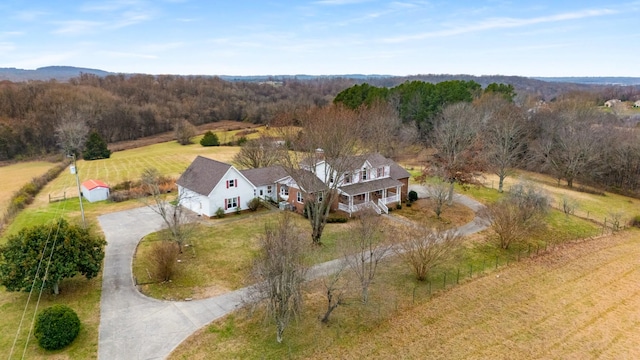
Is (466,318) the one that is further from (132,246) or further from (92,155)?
(92,155)

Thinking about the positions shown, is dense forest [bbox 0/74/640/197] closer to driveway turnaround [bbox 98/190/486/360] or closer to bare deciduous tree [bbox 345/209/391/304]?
bare deciduous tree [bbox 345/209/391/304]

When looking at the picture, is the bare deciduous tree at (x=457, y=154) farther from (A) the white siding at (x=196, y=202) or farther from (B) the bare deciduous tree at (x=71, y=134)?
(B) the bare deciduous tree at (x=71, y=134)

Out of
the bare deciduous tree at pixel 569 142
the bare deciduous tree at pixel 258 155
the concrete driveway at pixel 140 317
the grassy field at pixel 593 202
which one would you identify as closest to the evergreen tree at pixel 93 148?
the bare deciduous tree at pixel 258 155

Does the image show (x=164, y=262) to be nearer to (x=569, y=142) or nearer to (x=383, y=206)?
(x=383, y=206)

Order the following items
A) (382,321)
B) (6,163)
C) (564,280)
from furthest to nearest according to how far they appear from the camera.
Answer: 1. (6,163)
2. (564,280)
3. (382,321)

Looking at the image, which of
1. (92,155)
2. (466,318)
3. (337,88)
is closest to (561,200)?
(466,318)

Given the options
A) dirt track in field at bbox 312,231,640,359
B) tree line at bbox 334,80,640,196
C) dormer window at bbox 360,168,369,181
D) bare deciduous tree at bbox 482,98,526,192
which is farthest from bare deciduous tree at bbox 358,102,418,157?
dirt track in field at bbox 312,231,640,359

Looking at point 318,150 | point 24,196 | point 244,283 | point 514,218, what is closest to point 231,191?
point 318,150
